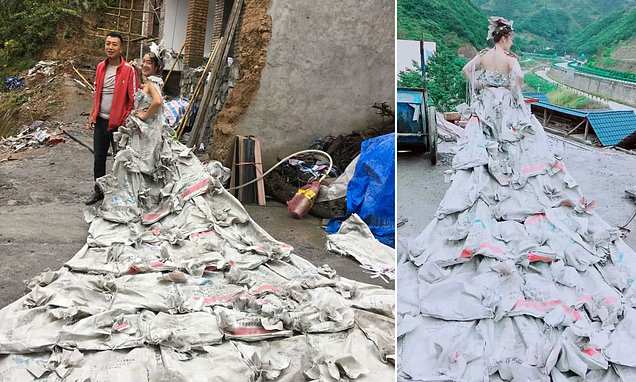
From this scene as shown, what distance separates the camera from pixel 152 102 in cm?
502

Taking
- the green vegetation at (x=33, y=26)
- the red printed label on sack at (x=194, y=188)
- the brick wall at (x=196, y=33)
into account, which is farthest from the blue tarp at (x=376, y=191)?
the green vegetation at (x=33, y=26)

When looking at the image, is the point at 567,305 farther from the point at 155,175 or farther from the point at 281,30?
the point at 281,30

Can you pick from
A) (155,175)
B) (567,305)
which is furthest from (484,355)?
(155,175)

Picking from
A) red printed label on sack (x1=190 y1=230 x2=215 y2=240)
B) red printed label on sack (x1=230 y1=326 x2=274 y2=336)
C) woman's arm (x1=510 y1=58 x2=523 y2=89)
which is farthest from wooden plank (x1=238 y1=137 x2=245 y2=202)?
woman's arm (x1=510 y1=58 x2=523 y2=89)

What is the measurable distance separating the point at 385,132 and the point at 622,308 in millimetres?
4612

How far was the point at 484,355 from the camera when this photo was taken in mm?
2004

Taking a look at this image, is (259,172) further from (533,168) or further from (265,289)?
(533,168)

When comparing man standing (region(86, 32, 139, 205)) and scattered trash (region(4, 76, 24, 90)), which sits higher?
scattered trash (region(4, 76, 24, 90))

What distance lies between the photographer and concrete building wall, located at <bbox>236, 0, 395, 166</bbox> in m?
6.24

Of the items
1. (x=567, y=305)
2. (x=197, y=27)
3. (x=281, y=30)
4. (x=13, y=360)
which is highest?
(x=197, y=27)

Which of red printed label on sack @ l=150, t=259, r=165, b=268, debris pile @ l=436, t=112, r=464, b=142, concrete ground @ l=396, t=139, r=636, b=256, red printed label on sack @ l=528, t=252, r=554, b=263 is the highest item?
debris pile @ l=436, t=112, r=464, b=142

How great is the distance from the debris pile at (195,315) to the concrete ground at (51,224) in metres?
0.28

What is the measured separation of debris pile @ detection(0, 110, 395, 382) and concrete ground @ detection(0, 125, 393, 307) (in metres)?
0.28

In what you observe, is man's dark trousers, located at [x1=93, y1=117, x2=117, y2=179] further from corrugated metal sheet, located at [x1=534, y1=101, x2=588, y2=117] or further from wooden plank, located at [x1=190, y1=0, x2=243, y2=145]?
corrugated metal sheet, located at [x1=534, y1=101, x2=588, y2=117]
